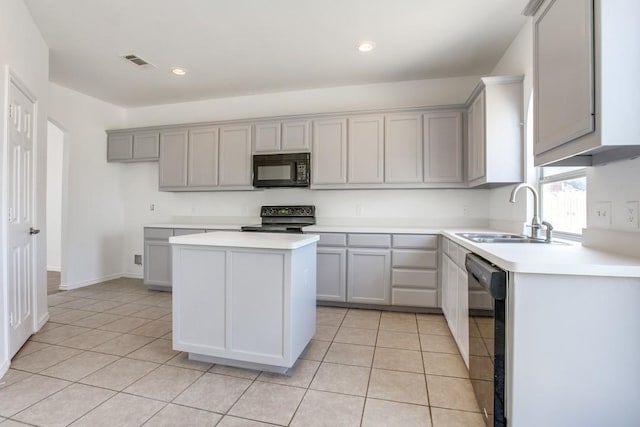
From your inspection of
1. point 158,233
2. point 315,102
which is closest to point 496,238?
point 315,102

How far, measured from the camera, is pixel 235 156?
418 cm

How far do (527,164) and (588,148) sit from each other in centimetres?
157

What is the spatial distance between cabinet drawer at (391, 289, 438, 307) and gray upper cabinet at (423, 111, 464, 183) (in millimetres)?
1236

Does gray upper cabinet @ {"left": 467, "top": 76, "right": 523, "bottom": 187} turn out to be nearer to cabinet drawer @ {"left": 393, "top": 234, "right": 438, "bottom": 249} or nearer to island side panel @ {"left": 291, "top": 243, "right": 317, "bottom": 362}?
cabinet drawer @ {"left": 393, "top": 234, "right": 438, "bottom": 249}

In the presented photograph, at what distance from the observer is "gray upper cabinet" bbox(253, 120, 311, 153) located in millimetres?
3943

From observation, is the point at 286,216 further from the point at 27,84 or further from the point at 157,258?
the point at 27,84

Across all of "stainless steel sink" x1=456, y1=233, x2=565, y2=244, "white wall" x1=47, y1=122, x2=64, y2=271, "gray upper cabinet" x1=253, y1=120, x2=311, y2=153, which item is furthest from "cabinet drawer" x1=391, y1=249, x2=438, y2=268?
"white wall" x1=47, y1=122, x2=64, y2=271

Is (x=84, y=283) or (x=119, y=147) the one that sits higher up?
(x=119, y=147)

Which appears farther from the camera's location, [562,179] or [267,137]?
[267,137]

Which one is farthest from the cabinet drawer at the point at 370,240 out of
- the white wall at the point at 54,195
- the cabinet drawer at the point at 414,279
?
the white wall at the point at 54,195

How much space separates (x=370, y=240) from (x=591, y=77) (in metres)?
2.43

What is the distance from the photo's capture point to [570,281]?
4.05 feet

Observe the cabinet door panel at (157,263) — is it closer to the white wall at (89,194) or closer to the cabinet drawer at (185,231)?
the cabinet drawer at (185,231)

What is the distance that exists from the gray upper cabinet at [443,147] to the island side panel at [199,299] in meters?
2.52
